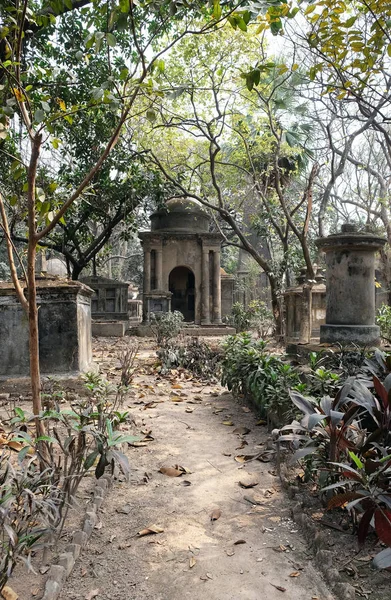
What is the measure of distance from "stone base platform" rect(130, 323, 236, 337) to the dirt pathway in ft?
35.9

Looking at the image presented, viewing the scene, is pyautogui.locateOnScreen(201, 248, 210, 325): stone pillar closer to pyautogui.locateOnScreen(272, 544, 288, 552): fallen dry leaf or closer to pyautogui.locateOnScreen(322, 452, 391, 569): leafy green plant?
pyautogui.locateOnScreen(272, 544, 288, 552): fallen dry leaf

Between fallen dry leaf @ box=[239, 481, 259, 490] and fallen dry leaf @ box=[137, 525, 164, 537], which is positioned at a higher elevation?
fallen dry leaf @ box=[137, 525, 164, 537]

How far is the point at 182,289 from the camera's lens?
21062 millimetres

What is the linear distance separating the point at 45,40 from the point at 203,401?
817 cm

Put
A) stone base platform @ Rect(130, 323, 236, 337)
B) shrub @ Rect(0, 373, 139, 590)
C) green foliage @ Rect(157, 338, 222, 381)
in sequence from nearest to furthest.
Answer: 1. shrub @ Rect(0, 373, 139, 590)
2. green foliage @ Rect(157, 338, 222, 381)
3. stone base platform @ Rect(130, 323, 236, 337)

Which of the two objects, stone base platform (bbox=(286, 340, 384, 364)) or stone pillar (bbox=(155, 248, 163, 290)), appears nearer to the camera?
stone base platform (bbox=(286, 340, 384, 364))

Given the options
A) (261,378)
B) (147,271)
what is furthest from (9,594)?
(147,271)

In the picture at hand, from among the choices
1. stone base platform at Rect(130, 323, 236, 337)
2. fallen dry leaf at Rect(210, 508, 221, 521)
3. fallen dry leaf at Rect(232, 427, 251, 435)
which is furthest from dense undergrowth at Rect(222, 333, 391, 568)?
stone base platform at Rect(130, 323, 236, 337)

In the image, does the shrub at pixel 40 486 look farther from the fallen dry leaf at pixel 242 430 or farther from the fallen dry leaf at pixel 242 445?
the fallen dry leaf at pixel 242 430

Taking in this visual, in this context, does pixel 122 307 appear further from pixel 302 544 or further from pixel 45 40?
pixel 302 544

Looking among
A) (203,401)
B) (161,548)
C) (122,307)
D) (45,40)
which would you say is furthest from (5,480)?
(122,307)

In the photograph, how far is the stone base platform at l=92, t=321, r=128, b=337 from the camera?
14961mm

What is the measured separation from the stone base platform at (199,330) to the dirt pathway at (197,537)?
11.0 metres

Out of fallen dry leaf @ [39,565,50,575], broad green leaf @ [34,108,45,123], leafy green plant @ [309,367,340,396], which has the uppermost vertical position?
broad green leaf @ [34,108,45,123]
